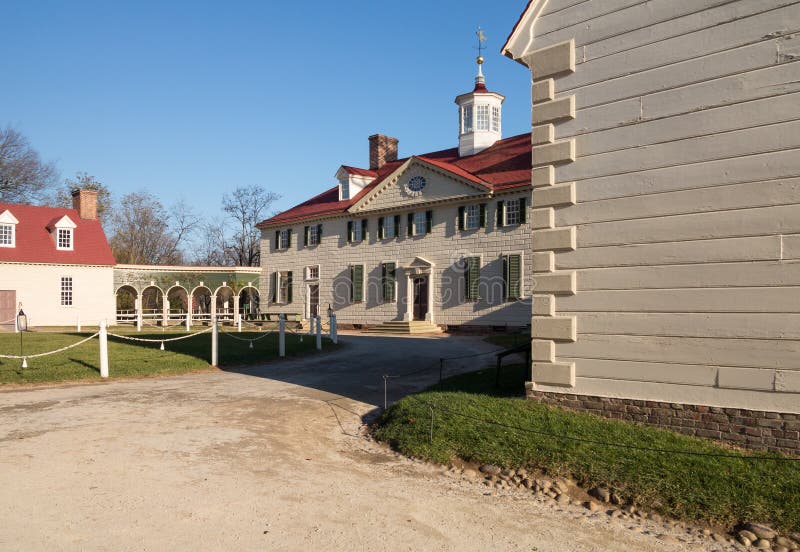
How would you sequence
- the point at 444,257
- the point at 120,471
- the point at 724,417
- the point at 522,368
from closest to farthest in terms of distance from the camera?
the point at 120,471, the point at 724,417, the point at 522,368, the point at 444,257

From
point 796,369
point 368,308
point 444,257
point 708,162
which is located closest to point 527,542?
point 796,369

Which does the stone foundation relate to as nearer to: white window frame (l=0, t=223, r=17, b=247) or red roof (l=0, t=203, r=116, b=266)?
red roof (l=0, t=203, r=116, b=266)

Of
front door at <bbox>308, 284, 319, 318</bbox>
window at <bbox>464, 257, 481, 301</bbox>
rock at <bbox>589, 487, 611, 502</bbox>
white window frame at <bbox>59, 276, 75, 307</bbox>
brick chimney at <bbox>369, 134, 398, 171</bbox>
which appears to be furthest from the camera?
brick chimney at <bbox>369, 134, 398, 171</bbox>

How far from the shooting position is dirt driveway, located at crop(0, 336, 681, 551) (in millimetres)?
5098

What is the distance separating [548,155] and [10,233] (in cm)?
3292

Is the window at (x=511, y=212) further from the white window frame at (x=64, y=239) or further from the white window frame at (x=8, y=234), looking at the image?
the white window frame at (x=8, y=234)

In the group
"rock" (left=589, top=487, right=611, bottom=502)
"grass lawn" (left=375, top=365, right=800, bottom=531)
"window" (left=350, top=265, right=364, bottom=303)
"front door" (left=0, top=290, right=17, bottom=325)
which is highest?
"window" (left=350, top=265, right=364, bottom=303)

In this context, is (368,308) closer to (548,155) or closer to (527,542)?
(548,155)

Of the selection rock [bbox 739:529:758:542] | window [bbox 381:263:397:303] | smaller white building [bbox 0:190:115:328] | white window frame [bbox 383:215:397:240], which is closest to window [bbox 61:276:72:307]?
smaller white building [bbox 0:190:115:328]

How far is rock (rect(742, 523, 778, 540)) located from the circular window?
25586 mm

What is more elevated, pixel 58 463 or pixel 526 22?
pixel 526 22

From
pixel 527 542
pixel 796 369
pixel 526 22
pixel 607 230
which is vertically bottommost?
pixel 527 542

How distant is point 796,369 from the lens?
6.76 metres

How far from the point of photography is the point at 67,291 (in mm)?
33531
